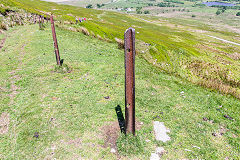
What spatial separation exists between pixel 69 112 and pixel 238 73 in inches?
579

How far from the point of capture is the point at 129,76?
4219 millimetres

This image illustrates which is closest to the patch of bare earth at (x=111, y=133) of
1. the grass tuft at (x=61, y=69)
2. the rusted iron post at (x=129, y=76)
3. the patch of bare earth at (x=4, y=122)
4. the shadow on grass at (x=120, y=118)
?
the shadow on grass at (x=120, y=118)

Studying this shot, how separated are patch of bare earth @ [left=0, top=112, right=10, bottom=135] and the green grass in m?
0.16

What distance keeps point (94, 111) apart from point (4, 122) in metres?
3.22

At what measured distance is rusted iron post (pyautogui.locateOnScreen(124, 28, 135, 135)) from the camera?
383cm

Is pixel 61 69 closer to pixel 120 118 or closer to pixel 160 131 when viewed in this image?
pixel 120 118

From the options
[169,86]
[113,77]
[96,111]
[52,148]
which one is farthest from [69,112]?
[169,86]

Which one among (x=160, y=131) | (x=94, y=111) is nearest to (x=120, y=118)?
(x=94, y=111)

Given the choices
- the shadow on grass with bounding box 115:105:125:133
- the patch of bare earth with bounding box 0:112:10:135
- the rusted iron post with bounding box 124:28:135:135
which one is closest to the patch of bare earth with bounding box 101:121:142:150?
the shadow on grass with bounding box 115:105:125:133

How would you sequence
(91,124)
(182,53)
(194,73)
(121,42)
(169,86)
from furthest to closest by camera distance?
(121,42)
(182,53)
(194,73)
(169,86)
(91,124)

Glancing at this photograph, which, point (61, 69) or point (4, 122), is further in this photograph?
point (61, 69)

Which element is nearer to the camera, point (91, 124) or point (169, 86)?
point (91, 124)

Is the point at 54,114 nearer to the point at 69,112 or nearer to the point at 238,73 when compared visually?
the point at 69,112

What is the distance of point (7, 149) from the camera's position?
462 centimetres
